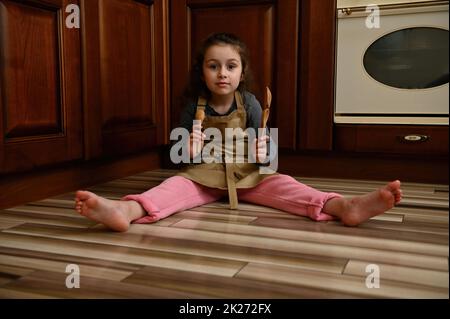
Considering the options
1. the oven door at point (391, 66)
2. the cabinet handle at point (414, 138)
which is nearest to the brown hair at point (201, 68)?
the oven door at point (391, 66)

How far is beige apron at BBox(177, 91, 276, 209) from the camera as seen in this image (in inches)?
49.4

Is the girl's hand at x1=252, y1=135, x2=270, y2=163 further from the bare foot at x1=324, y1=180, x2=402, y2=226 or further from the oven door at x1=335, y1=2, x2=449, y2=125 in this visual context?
the oven door at x1=335, y1=2, x2=449, y2=125

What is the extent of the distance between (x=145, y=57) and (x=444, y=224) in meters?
1.07

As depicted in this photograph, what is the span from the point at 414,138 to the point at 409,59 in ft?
0.80

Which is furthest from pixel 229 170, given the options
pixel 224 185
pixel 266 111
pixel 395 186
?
pixel 395 186

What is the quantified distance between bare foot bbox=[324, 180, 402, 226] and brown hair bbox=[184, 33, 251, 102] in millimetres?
458

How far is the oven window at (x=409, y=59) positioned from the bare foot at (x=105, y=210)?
941mm

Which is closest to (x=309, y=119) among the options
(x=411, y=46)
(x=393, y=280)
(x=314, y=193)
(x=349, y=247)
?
(x=411, y=46)

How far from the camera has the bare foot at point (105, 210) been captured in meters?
0.94

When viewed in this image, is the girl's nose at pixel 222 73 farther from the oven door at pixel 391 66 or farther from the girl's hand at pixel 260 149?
the oven door at pixel 391 66

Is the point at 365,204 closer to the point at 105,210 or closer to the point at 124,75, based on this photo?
the point at 105,210

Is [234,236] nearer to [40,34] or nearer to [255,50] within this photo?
[40,34]

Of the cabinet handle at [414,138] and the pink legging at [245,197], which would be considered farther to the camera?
the cabinet handle at [414,138]

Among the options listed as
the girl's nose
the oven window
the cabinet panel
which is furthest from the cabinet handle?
the girl's nose
